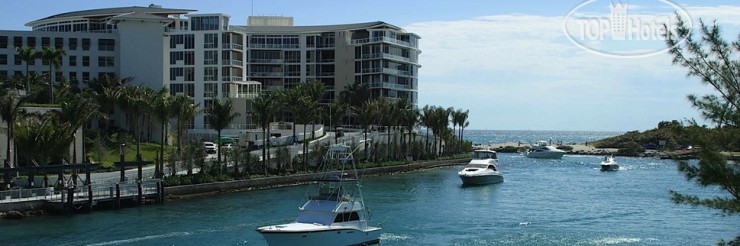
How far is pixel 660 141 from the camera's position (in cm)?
18062

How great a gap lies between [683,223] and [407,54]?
291ft

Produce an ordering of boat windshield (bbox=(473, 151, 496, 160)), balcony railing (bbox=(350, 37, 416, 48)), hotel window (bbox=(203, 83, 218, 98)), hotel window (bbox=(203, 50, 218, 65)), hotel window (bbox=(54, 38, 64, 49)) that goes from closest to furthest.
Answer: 1. boat windshield (bbox=(473, 151, 496, 160))
2. hotel window (bbox=(54, 38, 64, 49))
3. hotel window (bbox=(203, 50, 218, 65))
4. hotel window (bbox=(203, 83, 218, 98))
5. balcony railing (bbox=(350, 37, 416, 48))

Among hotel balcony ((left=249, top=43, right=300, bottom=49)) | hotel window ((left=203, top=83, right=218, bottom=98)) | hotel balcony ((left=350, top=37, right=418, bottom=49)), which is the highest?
hotel balcony ((left=350, top=37, right=418, bottom=49))

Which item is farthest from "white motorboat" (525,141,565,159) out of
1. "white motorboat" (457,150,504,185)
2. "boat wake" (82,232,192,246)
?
"boat wake" (82,232,192,246)

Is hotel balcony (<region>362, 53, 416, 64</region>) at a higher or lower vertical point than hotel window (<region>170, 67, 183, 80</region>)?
higher

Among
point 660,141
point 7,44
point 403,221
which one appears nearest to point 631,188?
point 403,221

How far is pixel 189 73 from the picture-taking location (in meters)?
120

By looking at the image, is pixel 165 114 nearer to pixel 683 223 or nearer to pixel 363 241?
→ pixel 363 241

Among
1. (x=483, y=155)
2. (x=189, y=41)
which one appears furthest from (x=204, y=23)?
(x=483, y=155)

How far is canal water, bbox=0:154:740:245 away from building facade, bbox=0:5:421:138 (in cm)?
4528

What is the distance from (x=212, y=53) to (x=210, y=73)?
2986mm

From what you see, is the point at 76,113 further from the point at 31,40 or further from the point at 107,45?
the point at 31,40

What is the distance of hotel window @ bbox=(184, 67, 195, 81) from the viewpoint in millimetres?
119375

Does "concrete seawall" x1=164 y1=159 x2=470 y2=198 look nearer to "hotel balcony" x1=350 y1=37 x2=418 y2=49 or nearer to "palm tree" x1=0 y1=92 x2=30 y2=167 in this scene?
"palm tree" x1=0 y1=92 x2=30 y2=167
